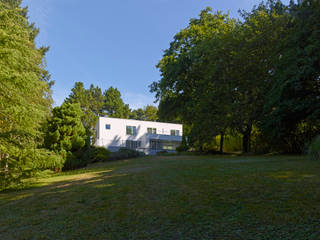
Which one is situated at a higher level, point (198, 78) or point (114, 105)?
point (114, 105)

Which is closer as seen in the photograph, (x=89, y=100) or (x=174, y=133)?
(x=174, y=133)

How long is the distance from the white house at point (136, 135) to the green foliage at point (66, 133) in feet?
56.6

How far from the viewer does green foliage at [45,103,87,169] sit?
14055mm

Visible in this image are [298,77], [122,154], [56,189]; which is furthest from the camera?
[122,154]

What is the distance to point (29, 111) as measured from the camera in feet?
25.0

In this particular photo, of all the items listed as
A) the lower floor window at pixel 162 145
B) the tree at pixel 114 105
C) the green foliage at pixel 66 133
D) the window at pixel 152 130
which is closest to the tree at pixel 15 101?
the green foliage at pixel 66 133

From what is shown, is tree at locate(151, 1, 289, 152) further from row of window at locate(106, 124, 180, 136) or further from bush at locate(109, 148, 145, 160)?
row of window at locate(106, 124, 180, 136)

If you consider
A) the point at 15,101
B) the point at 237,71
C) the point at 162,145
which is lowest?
the point at 162,145

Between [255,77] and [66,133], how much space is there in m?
14.2

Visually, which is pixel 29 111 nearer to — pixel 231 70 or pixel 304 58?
pixel 304 58

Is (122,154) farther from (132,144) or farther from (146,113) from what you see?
(146,113)

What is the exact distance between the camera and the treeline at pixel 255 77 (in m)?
12.9

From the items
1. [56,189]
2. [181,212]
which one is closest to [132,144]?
[56,189]

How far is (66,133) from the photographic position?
14570mm
